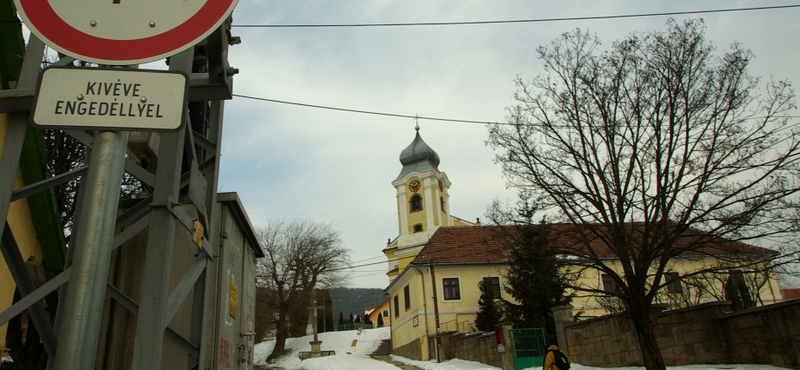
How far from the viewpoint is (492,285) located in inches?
1176

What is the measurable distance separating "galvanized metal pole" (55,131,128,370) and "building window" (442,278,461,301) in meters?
31.4

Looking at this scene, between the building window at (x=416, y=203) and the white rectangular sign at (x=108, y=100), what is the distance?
4832cm

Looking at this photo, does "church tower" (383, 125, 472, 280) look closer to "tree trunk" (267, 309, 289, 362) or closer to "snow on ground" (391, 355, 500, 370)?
"tree trunk" (267, 309, 289, 362)

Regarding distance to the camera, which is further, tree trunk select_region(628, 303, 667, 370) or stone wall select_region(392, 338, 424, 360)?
stone wall select_region(392, 338, 424, 360)

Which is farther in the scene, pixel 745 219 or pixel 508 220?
pixel 508 220

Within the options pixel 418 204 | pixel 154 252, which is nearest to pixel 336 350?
pixel 418 204

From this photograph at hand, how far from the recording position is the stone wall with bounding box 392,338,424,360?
102 feet

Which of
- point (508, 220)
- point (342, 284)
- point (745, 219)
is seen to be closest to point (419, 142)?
point (342, 284)

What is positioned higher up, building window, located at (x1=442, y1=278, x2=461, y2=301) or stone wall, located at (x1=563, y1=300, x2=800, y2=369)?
building window, located at (x1=442, y1=278, x2=461, y2=301)

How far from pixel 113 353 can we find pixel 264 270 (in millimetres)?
37873

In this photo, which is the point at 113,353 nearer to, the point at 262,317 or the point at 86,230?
the point at 86,230

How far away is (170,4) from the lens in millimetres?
1982

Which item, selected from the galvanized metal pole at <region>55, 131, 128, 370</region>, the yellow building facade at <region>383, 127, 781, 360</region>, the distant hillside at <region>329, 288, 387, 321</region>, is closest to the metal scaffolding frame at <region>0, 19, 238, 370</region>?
the galvanized metal pole at <region>55, 131, 128, 370</region>

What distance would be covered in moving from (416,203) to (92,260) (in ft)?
161
